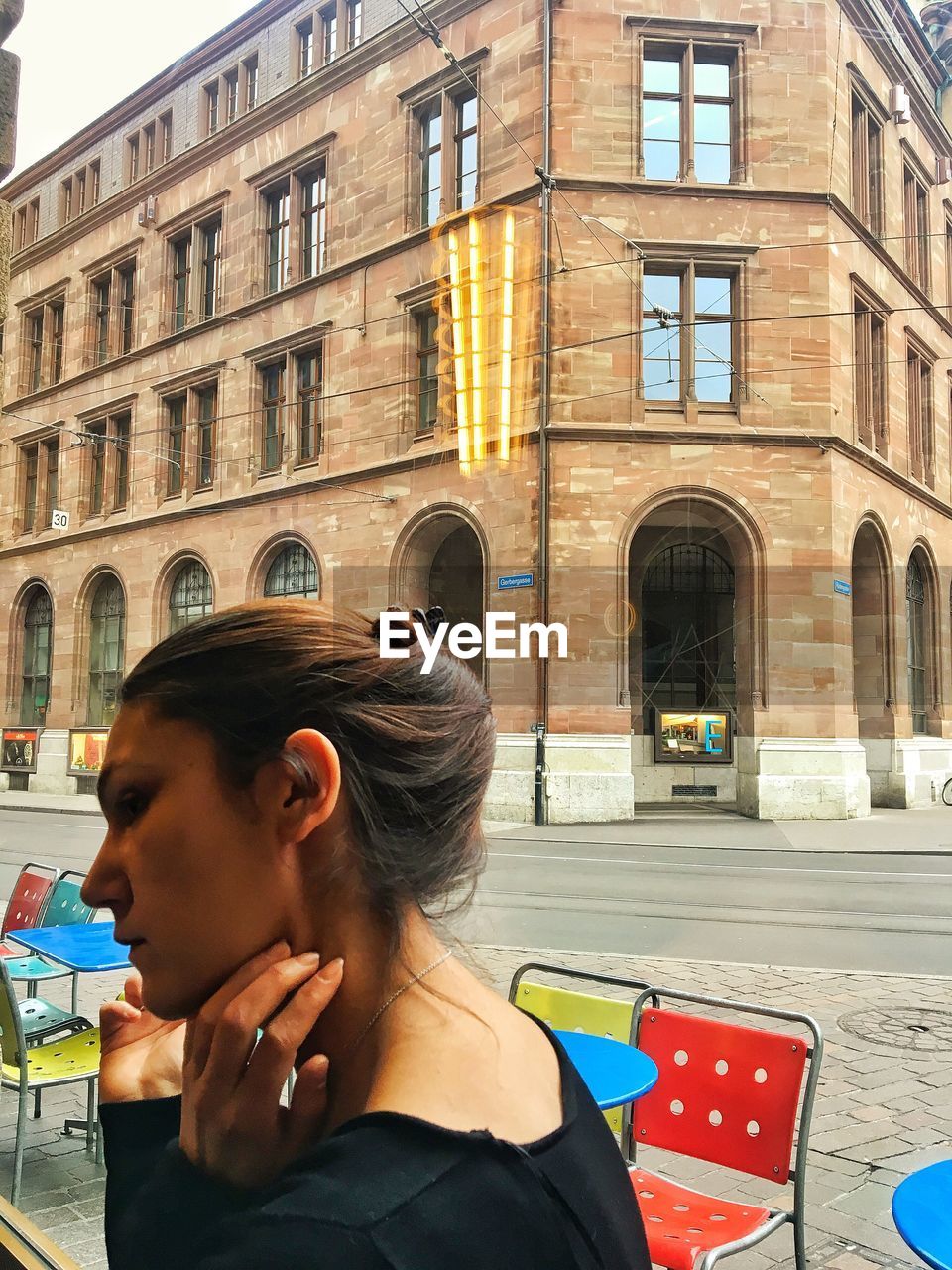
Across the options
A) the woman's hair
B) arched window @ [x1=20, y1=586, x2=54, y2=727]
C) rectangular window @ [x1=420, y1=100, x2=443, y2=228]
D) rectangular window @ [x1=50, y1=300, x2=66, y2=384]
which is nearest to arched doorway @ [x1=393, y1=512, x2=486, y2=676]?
rectangular window @ [x1=420, y1=100, x2=443, y2=228]

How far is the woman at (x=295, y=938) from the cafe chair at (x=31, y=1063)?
2.42 metres

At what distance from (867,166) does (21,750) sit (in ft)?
54.6

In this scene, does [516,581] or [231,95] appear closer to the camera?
[231,95]

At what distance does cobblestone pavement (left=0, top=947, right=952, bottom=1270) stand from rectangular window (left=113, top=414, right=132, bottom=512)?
4431 millimetres

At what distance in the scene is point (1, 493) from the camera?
20.8 ft

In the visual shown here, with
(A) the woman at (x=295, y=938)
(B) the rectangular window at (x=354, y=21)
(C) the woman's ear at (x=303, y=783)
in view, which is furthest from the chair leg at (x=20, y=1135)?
(B) the rectangular window at (x=354, y=21)

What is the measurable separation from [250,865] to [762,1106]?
2.18 m

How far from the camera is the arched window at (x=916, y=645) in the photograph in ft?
65.1

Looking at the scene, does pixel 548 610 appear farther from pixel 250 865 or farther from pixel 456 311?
pixel 250 865

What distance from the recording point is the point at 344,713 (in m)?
0.89

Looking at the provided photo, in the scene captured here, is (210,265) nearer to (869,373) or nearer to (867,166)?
(869,373)

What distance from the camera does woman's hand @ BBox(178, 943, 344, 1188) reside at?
2.77 feet

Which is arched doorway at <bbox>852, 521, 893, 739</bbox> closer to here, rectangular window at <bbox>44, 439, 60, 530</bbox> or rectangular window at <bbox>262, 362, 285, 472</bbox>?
rectangular window at <bbox>262, 362, 285, 472</bbox>

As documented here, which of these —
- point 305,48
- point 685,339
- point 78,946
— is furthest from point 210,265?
point 685,339
